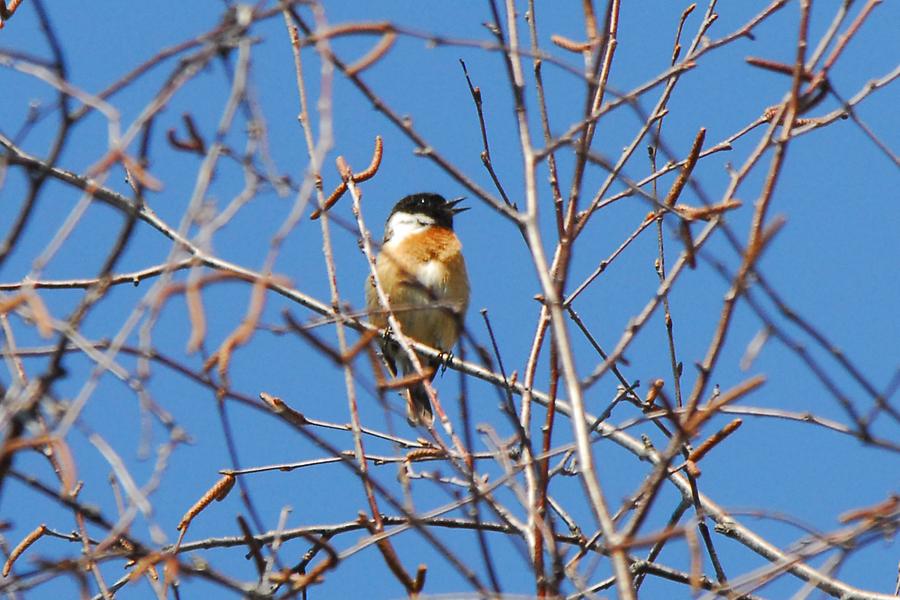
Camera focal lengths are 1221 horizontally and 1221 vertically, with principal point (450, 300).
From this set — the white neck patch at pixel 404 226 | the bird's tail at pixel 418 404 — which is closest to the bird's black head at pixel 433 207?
the white neck patch at pixel 404 226

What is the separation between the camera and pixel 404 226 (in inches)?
319

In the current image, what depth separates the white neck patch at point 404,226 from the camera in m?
7.92

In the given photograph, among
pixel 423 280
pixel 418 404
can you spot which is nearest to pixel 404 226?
pixel 423 280

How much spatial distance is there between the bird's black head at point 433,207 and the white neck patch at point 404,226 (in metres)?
0.04

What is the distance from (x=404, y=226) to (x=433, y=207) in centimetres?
27

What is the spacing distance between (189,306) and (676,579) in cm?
222

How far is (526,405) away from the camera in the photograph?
3055 millimetres

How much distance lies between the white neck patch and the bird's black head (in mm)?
42

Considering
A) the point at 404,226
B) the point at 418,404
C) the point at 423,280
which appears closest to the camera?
the point at 418,404

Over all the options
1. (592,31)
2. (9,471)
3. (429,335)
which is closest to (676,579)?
(592,31)

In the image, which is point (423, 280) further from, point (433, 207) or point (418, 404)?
point (418, 404)

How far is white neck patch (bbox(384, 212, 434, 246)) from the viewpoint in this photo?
7922 mm

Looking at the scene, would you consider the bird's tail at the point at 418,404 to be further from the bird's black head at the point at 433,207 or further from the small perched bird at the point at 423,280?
the bird's black head at the point at 433,207

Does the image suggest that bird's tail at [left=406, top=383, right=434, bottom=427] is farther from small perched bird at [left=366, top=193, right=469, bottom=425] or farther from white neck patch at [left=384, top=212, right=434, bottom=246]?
white neck patch at [left=384, top=212, right=434, bottom=246]
